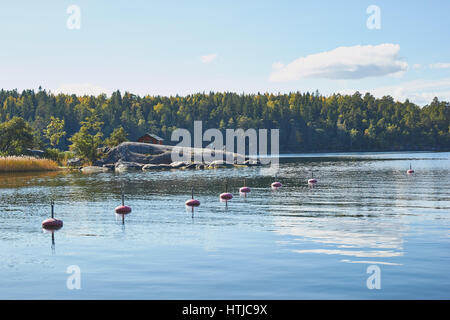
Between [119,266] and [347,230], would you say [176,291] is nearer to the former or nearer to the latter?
[119,266]

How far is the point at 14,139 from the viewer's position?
95.0 metres

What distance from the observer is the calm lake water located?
692 inches

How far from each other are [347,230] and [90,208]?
21.9 meters

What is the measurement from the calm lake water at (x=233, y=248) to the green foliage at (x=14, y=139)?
52674 millimetres

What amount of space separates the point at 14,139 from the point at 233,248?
8277 centimetres

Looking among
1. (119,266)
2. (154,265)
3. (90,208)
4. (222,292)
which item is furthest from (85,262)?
(90,208)

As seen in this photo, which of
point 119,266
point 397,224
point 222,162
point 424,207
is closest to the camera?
point 119,266

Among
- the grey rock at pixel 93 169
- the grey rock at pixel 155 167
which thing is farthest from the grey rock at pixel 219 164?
the grey rock at pixel 93 169

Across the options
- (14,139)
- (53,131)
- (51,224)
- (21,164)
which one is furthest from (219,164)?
(53,131)

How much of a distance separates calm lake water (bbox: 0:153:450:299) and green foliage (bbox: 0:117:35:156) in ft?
173

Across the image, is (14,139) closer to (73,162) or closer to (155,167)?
(73,162)

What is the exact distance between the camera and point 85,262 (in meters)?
21.8

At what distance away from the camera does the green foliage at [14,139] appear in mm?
94000

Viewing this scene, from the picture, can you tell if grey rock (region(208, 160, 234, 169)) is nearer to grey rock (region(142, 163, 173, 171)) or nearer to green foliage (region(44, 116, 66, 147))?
grey rock (region(142, 163, 173, 171))
